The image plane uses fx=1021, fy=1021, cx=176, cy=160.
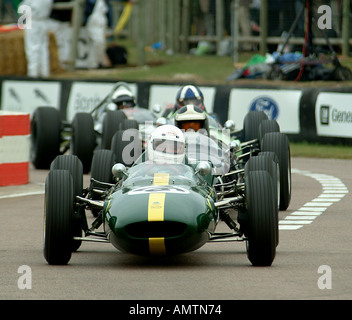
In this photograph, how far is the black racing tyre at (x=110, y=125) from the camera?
14.8 meters

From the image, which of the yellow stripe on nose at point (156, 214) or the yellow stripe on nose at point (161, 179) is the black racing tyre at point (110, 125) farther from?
the yellow stripe on nose at point (156, 214)

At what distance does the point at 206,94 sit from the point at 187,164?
33.4 ft

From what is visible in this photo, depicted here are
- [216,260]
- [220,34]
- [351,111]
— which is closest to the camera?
[216,260]

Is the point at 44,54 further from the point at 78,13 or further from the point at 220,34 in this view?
the point at 220,34

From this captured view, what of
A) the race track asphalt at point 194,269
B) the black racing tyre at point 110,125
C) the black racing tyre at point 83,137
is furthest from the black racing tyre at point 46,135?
the race track asphalt at point 194,269

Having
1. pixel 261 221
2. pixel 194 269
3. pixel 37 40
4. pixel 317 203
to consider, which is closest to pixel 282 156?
pixel 317 203

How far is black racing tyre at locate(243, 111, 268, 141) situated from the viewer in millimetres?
14055

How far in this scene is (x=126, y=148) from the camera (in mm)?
12547

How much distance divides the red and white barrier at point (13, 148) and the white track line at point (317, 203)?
4274 millimetres

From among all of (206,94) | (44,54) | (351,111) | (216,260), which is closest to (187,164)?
(216,260)

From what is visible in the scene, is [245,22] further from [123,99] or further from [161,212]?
[161,212]

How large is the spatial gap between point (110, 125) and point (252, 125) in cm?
216

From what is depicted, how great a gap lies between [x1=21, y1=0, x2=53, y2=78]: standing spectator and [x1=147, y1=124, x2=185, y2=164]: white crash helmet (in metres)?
14.5

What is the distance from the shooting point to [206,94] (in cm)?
1988
